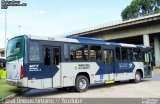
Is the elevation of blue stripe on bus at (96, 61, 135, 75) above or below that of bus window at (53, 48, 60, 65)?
below

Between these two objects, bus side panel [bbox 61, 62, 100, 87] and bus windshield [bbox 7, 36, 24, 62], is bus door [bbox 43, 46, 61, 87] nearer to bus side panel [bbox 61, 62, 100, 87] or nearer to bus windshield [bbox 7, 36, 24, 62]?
bus side panel [bbox 61, 62, 100, 87]

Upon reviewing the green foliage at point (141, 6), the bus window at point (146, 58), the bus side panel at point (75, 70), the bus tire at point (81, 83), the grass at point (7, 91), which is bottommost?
the grass at point (7, 91)

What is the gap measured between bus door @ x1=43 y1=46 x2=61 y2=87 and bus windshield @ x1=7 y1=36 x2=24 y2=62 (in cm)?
122

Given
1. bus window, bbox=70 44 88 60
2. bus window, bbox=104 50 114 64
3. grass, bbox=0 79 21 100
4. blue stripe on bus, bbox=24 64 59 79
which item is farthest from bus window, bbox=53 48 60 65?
bus window, bbox=104 50 114 64

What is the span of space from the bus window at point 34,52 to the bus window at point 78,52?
2.38m

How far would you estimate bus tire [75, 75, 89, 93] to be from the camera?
16.7m

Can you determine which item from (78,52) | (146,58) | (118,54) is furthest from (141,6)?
(78,52)

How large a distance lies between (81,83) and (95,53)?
91.3 inches

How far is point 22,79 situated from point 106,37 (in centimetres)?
4067

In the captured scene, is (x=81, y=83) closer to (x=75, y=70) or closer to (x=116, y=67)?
(x=75, y=70)

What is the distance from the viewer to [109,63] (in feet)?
63.8

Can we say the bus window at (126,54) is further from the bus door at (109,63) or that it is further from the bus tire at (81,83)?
the bus tire at (81,83)

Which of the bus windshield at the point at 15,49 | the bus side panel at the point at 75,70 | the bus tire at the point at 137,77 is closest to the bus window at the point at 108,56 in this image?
the bus side panel at the point at 75,70

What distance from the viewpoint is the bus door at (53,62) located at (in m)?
15.3
